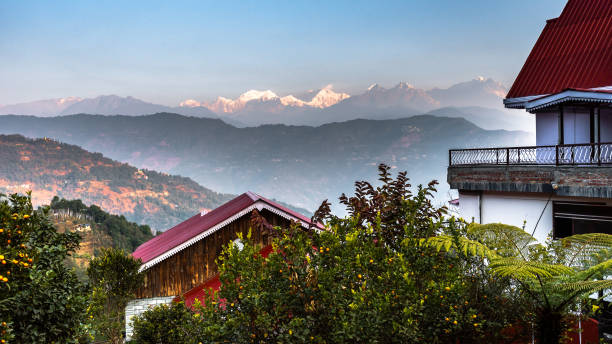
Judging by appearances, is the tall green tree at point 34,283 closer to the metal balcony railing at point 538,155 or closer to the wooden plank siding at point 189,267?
the wooden plank siding at point 189,267

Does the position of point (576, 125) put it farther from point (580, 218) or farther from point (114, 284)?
point (114, 284)

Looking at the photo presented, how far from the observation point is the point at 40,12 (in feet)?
474

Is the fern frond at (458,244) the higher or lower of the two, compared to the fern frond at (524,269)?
higher

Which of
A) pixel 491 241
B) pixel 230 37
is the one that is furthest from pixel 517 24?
pixel 230 37

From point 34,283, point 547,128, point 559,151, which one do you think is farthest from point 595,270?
point 547,128

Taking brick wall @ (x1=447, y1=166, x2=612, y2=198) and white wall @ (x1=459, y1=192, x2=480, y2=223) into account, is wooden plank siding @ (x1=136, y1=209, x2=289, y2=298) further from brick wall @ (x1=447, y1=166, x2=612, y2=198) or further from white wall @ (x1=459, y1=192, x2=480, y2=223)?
brick wall @ (x1=447, y1=166, x2=612, y2=198)

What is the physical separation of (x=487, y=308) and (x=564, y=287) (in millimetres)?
1132

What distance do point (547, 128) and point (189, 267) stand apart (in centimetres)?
1538

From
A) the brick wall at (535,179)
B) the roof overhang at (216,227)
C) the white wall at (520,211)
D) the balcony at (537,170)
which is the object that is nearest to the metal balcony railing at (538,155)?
the balcony at (537,170)

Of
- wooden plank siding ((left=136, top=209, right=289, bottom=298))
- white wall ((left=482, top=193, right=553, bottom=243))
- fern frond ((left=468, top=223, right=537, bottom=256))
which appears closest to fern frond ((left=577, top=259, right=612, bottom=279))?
fern frond ((left=468, top=223, right=537, bottom=256))

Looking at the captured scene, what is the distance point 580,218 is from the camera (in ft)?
43.1

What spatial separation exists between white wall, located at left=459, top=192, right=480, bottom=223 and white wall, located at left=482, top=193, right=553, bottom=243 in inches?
9.6

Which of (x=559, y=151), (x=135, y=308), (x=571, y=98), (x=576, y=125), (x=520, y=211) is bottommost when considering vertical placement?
(x=135, y=308)

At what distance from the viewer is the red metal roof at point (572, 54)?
16.8m
